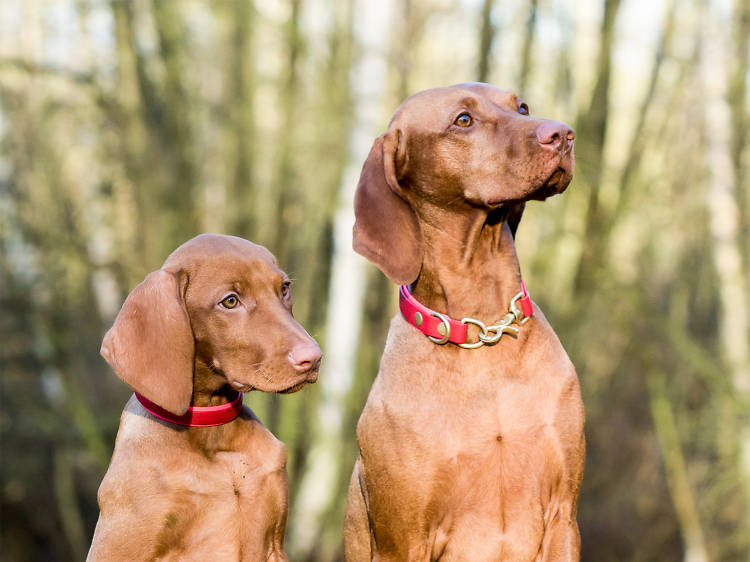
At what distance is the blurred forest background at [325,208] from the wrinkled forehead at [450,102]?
23.2 ft

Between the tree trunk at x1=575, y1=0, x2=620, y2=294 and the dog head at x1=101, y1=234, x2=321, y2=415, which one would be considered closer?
the dog head at x1=101, y1=234, x2=321, y2=415

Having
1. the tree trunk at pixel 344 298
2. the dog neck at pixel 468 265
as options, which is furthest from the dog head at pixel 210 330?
the tree trunk at pixel 344 298

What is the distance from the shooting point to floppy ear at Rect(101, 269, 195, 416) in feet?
13.1

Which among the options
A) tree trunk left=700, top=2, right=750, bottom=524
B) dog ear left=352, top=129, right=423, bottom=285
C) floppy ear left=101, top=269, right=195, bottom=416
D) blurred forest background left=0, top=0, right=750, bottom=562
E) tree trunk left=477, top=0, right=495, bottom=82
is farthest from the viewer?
blurred forest background left=0, top=0, right=750, bottom=562

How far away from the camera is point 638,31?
13.7 m

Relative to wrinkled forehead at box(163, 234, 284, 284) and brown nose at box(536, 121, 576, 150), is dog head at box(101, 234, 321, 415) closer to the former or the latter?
wrinkled forehead at box(163, 234, 284, 284)

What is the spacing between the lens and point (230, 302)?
4.33m

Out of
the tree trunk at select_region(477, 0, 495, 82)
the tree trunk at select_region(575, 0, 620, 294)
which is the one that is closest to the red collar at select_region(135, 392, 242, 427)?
the tree trunk at select_region(477, 0, 495, 82)

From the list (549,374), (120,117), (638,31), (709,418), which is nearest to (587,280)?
(709,418)

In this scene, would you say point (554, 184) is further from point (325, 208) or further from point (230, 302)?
point (325, 208)

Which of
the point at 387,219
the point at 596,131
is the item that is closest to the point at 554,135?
the point at 387,219

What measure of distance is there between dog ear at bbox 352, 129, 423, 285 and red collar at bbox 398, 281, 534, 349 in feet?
0.58

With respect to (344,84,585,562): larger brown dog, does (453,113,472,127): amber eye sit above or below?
above

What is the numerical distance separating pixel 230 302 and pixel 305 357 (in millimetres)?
487
